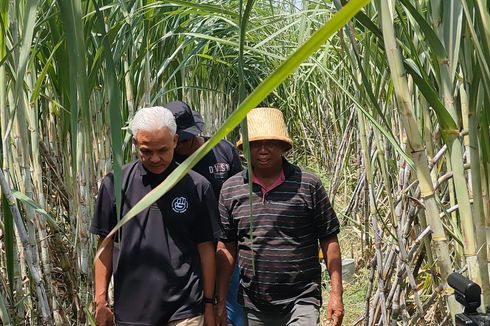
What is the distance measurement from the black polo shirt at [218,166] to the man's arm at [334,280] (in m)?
0.52

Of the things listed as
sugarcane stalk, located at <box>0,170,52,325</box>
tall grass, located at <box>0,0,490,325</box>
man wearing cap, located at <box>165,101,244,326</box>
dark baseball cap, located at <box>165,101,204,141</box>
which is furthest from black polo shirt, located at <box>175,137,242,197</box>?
sugarcane stalk, located at <box>0,170,52,325</box>

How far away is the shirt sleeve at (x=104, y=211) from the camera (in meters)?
1.77

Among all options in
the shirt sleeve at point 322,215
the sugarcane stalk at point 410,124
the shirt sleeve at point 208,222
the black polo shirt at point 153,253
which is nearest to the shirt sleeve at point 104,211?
the black polo shirt at point 153,253

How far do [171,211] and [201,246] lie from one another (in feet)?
0.45

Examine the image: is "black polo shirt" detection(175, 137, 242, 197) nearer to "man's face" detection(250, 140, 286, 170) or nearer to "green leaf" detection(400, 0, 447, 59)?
"man's face" detection(250, 140, 286, 170)

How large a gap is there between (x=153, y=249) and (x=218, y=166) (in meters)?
0.60

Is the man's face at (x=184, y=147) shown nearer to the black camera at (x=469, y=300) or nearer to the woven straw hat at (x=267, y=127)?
the woven straw hat at (x=267, y=127)

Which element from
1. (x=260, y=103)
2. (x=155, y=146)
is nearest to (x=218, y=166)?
(x=260, y=103)

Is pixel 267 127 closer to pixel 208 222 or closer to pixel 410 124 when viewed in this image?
pixel 208 222

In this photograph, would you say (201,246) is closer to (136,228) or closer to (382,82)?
(136,228)

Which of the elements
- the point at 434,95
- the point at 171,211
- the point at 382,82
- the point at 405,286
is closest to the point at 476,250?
the point at 434,95

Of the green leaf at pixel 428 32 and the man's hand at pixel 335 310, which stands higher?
the green leaf at pixel 428 32

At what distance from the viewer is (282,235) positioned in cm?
186

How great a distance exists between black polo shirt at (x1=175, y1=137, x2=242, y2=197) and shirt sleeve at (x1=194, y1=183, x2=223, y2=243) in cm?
Answer: 42
